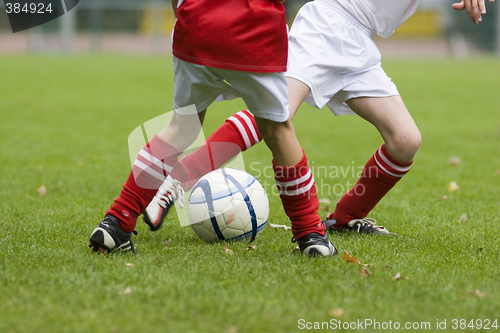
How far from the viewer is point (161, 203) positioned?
2.96m

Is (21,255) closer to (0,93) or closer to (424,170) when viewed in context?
(424,170)

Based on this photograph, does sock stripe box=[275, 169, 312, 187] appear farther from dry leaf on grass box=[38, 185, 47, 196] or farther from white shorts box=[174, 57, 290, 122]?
dry leaf on grass box=[38, 185, 47, 196]

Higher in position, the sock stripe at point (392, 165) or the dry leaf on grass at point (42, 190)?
the sock stripe at point (392, 165)

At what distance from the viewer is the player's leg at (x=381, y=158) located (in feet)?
9.32

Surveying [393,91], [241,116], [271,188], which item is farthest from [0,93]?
[393,91]

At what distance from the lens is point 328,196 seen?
4293 mm

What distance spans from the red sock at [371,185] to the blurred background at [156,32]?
25259 mm

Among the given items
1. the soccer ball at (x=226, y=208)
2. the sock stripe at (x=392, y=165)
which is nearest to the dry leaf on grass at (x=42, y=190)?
the soccer ball at (x=226, y=208)

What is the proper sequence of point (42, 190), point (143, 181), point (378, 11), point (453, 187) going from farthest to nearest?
point (453, 187) < point (42, 190) < point (378, 11) < point (143, 181)

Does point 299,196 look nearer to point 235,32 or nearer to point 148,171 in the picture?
point 148,171

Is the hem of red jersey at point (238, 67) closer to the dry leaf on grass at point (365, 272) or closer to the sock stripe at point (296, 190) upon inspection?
the sock stripe at point (296, 190)

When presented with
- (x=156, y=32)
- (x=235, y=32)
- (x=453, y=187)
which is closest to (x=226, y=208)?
(x=235, y=32)

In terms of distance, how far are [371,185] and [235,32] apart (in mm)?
1347

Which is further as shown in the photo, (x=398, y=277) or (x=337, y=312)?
(x=398, y=277)
